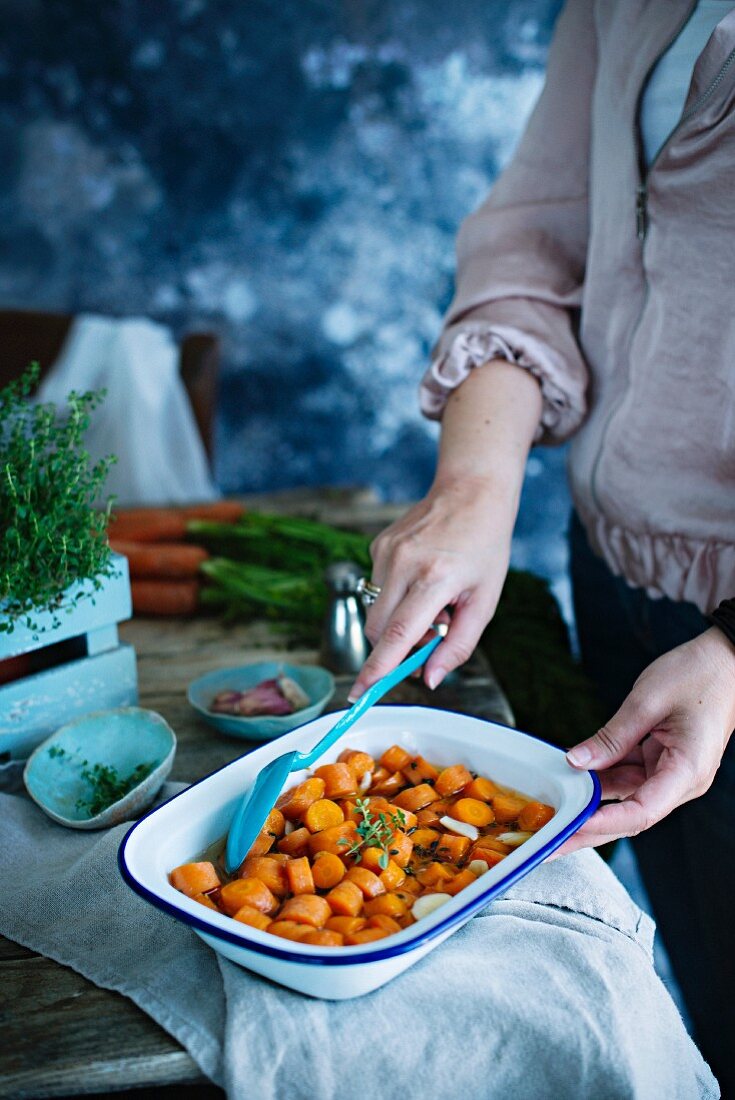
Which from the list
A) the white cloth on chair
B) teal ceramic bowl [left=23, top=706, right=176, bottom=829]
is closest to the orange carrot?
teal ceramic bowl [left=23, top=706, right=176, bottom=829]

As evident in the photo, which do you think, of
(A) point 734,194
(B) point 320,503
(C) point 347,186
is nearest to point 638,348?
(A) point 734,194

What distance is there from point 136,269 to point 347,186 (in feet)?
3.75

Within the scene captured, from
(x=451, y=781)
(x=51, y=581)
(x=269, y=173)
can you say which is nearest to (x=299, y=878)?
(x=451, y=781)

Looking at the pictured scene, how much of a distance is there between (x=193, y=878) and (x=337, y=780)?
22 centimetres

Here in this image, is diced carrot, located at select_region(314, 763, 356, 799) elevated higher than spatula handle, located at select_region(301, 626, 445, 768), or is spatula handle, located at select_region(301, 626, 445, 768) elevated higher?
spatula handle, located at select_region(301, 626, 445, 768)

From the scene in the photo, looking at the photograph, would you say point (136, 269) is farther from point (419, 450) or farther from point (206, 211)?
point (419, 450)

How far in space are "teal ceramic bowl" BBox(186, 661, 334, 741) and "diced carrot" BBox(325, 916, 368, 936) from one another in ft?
1.50

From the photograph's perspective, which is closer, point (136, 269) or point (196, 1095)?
point (196, 1095)

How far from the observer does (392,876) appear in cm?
89

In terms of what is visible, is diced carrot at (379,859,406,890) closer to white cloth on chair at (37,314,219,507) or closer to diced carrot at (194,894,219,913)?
diced carrot at (194,894,219,913)

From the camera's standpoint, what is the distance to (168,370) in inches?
157

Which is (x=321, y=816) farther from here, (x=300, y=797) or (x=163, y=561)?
(x=163, y=561)

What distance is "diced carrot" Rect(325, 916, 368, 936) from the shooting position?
32.0 inches

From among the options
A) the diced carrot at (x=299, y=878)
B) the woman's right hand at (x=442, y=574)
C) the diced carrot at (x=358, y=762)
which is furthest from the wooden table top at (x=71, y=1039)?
the woman's right hand at (x=442, y=574)
